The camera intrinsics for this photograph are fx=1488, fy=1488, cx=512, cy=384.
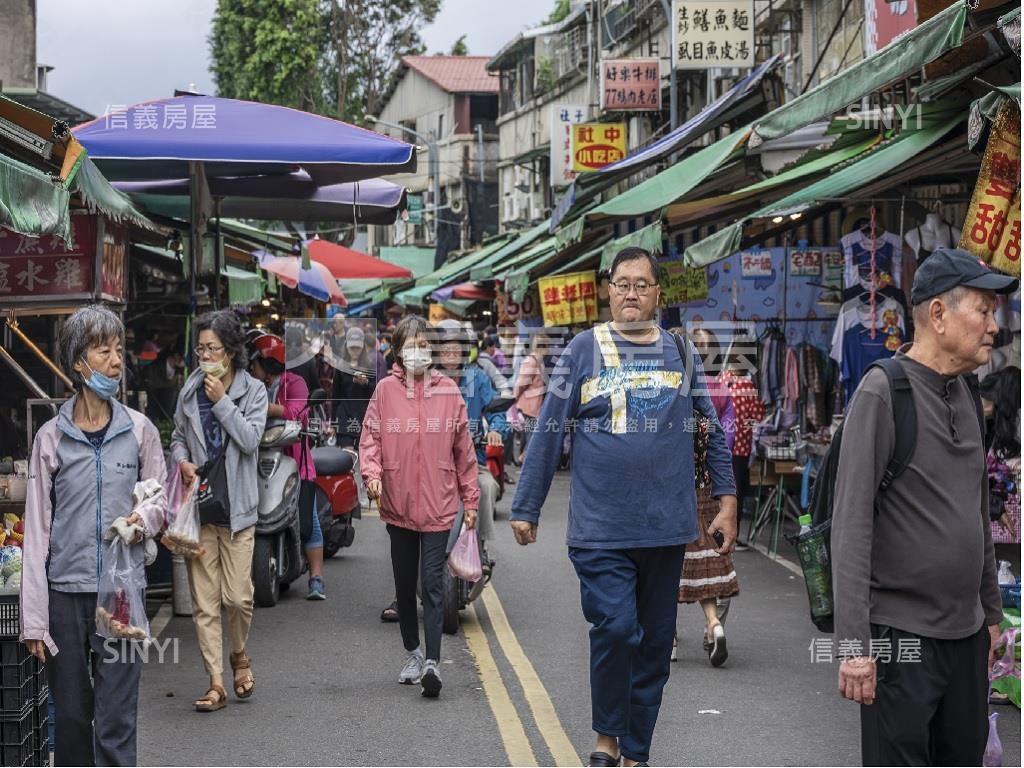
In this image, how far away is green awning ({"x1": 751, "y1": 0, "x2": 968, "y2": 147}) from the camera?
7777mm

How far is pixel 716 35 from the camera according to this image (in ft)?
71.1

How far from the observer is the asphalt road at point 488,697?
6797 millimetres

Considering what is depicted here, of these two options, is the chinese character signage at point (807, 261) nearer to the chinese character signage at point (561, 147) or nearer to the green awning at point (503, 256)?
the green awning at point (503, 256)

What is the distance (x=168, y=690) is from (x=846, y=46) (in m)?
14.1

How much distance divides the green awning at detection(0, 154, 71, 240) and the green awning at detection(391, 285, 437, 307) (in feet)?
91.5

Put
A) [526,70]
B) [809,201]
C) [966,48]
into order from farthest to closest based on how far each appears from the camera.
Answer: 1. [526,70]
2. [809,201]
3. [966,48]

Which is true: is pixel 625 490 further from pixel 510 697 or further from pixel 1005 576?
pixel 1005 576

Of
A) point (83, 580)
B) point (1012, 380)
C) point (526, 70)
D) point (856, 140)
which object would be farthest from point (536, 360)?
point (526, 70)

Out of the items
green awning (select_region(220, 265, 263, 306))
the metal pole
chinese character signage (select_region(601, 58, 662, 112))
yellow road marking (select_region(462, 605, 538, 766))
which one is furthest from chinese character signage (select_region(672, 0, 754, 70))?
yellow road marking (select_region(462, 605, 538, 766))

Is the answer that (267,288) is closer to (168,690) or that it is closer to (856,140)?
(856,140)

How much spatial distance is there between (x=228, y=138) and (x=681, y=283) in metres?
6.31

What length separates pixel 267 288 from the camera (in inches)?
875

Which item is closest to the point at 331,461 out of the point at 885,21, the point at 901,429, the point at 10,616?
the point at 10,616

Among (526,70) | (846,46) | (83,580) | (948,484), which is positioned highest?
(526,70)
